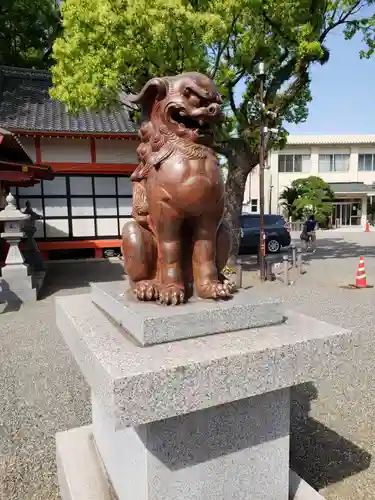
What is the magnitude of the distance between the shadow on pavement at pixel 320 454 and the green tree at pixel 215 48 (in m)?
6.81

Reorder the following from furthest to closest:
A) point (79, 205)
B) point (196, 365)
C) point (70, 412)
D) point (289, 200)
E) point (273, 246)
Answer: point (289, 200)
point (273, 246)
point (79, 205)
point (70, 412)
point (196, 365)

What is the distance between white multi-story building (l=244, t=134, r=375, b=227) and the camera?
1128 inches

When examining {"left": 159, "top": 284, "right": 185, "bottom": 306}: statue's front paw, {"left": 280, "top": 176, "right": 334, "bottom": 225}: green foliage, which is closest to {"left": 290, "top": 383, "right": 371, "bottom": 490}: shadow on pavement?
{"left": 159, "top": 284, "right": 185, "bottom": 306}: statue's front paw

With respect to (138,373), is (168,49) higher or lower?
higher

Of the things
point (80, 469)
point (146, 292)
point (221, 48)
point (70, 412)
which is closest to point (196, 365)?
point (146, 292)

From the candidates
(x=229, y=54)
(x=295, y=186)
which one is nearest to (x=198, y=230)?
(x=229, y=54)

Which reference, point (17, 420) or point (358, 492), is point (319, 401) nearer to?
point (358, 492)

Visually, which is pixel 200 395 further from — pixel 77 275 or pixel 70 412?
pixel 77 275

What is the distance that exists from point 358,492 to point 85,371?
1892mm

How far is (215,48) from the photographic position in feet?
26.5

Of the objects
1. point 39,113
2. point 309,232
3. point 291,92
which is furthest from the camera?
point 309,232

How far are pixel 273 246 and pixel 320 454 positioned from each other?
12057 mm

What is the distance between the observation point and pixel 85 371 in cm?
164

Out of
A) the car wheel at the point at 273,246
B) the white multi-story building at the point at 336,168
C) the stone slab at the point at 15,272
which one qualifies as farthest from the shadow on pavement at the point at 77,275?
the white multi-story building at the point at 336,168
